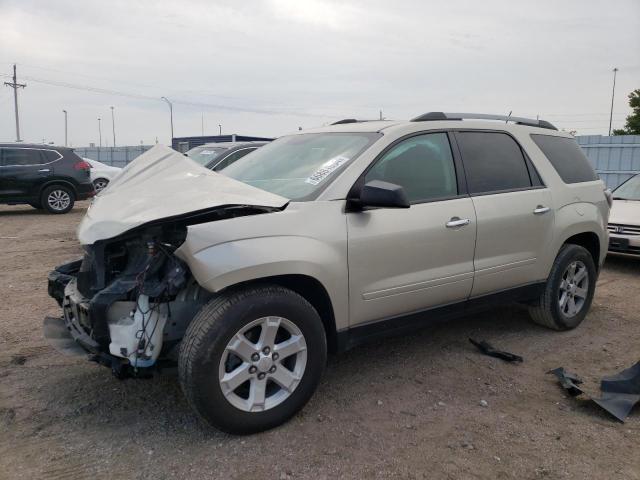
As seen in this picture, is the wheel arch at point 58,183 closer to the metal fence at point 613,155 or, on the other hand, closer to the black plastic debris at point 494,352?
the metal fence at point 613,155

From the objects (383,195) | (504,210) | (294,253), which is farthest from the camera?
(504,210)

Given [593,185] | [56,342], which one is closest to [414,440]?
[56,342]

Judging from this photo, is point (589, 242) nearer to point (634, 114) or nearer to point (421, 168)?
point (421, 168)

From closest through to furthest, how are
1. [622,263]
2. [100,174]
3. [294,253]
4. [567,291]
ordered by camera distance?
[294,253] < [567,291] < [622,263] < [100,174]

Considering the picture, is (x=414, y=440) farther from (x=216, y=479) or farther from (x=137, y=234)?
(x=137, y=234)

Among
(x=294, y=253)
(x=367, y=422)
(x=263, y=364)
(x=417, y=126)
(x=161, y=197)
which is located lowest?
(x=367, y=422)

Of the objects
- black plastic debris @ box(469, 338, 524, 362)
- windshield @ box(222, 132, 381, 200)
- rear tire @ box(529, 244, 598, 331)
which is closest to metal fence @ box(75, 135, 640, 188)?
rear tire @ box(529, 244, 598, 331)

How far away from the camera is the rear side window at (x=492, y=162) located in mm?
4090

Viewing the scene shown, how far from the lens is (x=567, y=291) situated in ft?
15.9

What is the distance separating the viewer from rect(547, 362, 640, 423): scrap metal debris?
3.33 metres

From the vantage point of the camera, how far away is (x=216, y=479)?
8.73ft

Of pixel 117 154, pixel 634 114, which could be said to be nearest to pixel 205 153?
pixel 117 154

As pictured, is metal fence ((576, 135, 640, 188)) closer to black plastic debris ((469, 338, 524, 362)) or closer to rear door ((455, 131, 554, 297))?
rear door ((455, 131, 554, 297))

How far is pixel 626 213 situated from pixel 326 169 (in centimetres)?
583
